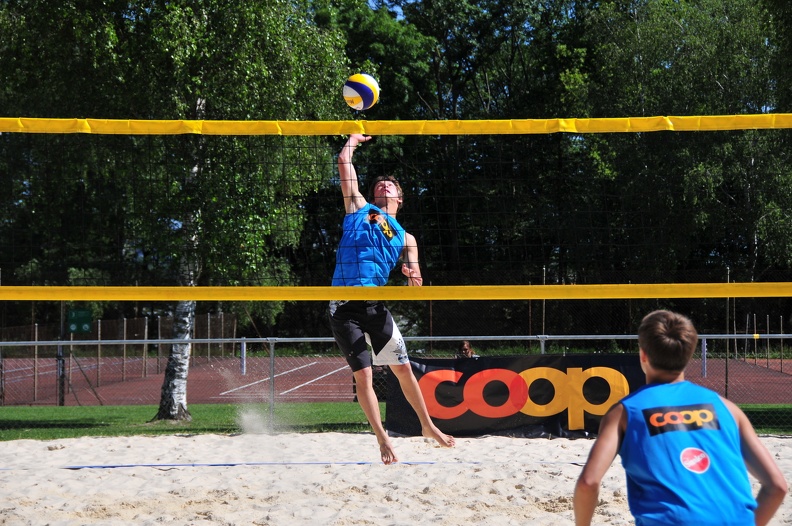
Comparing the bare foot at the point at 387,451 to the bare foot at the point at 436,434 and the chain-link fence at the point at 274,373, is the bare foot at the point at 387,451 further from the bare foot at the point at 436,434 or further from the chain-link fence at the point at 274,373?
the chain-link fence at the point at 274,373

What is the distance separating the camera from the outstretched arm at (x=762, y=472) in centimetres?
242

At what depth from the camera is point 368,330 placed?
17.4 feet

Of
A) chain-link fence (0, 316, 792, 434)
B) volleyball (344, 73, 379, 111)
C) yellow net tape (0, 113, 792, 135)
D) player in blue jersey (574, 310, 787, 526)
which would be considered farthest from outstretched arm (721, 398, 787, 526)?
chain-link fence (0, 316, 792, 434)

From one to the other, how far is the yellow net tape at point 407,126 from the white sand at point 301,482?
8.63 feet

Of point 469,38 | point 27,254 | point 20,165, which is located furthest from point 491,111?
point 20,165

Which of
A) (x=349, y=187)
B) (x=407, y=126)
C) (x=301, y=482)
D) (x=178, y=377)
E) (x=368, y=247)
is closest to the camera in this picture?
(x=349, y=187)

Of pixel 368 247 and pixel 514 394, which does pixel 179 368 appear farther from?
pixel 368 247

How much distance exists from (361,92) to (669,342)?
10.7 feet

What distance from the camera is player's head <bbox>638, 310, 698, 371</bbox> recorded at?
2.46 meters

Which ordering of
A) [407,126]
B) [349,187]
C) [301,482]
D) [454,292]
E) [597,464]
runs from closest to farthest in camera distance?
[597,464], [349,187], [454,292], [407,126], [301,482]

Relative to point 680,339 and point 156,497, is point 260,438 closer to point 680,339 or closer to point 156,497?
point 156,497

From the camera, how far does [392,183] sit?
529 centimetres

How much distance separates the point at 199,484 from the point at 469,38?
24122 millimetres

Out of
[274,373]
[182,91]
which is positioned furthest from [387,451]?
[274,373]
